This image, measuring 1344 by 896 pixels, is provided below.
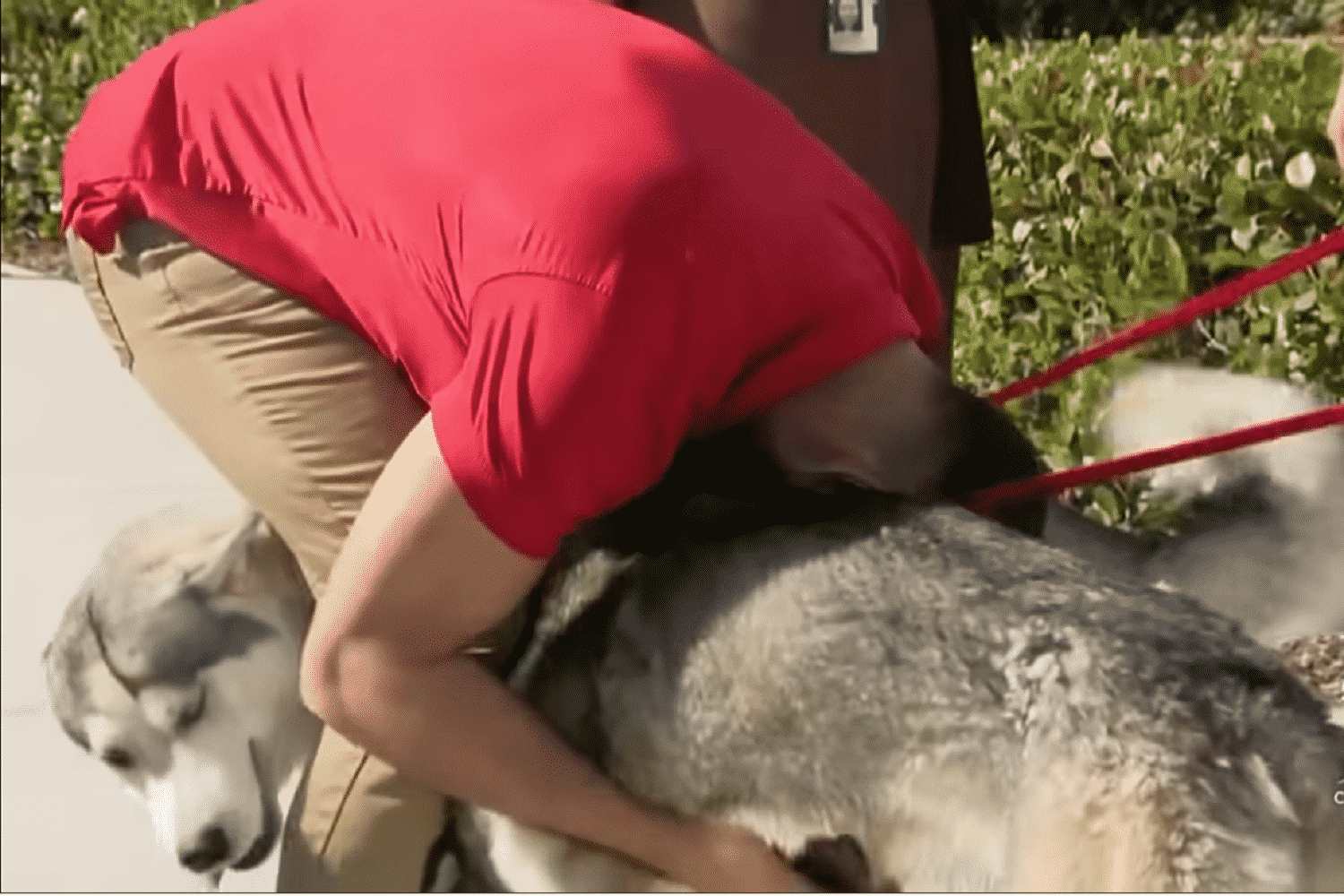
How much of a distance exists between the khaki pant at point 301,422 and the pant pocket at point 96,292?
48mm

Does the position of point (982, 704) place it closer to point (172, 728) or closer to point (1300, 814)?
point (1300, 814)

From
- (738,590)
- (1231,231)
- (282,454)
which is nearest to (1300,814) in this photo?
(738,590)

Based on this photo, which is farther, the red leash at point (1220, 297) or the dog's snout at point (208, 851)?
the dog's snout at point (208, 851)

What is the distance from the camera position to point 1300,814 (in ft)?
5.24

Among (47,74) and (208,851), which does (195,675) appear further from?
(47,74)

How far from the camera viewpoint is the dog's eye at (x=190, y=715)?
2098 millimetres

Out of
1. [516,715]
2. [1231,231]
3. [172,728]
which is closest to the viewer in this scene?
[516,715]

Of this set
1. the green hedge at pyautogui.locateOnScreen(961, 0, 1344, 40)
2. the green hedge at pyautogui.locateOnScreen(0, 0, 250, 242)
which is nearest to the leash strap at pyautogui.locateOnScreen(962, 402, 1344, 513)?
the green hedge at pyautogui.locateOnScreen(961, 0, 1344, 40)

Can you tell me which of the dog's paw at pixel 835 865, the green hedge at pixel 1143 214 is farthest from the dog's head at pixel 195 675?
the green hedge at pixel 1143 214

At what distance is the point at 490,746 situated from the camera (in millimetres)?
1881

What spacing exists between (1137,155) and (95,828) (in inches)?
116

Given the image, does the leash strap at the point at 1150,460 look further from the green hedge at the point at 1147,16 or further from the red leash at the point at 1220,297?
the green hedge at the point at 1147,16

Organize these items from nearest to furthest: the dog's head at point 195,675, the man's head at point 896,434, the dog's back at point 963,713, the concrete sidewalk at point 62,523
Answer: the dog's back at point 963,713, the man's head at point 896,434, the dog's head at point 195,675, the concrete sidewalk at point 62,523

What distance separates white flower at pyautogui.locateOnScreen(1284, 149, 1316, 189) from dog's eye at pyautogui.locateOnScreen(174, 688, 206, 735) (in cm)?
279
